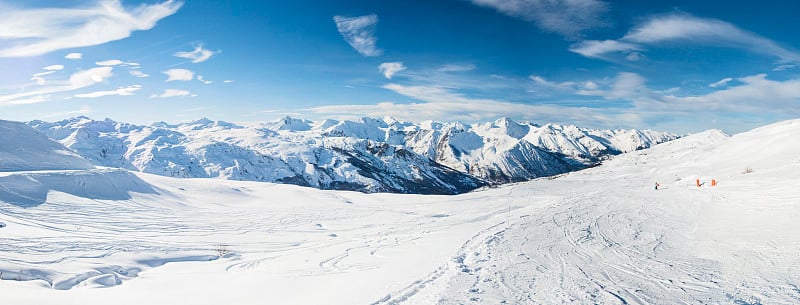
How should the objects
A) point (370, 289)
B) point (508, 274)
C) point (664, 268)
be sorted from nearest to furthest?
point (370, 289)
point (508, 274)
point (664, 268)

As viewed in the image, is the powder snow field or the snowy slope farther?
the snowy slope

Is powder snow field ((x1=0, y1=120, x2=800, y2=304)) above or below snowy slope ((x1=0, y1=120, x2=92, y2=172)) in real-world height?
below

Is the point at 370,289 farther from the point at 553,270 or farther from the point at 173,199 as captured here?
the point at 173,199

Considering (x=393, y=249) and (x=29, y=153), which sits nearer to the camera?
(x=393, y=249)

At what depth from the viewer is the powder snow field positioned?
8.74 meters

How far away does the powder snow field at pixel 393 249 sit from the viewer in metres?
8.74

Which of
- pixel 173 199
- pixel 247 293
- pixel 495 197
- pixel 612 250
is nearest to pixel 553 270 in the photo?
pixel 612 250

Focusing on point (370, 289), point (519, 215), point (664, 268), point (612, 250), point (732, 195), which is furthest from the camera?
point (732, 195)

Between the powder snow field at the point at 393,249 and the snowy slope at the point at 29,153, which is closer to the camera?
the powder snow field at the point at 393,249

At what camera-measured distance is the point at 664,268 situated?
10773 millimetres

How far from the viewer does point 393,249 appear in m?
14.5

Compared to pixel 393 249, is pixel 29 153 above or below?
above

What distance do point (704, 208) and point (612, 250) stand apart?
13415mm

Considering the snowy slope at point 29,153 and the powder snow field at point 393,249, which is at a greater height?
the snowy slope at point 29,153
